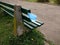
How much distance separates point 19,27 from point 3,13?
262 centimetres

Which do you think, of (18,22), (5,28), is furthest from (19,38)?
(5,28)

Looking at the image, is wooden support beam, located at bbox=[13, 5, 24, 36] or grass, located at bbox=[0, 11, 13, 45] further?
grass, located at bbox=[0, 11, 13, 45]

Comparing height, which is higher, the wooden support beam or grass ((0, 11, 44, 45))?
the wooden support beam

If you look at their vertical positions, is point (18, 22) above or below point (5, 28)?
above

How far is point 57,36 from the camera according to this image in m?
7.05

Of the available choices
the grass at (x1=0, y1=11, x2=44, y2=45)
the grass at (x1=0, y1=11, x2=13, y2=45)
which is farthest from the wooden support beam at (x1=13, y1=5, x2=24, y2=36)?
the grass at (x1=0, y1=11, x2=13, y2=45)

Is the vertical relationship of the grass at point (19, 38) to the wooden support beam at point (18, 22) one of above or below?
below

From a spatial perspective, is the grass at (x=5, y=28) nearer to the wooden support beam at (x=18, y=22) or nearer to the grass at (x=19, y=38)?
the grass at (x=19, y=38)

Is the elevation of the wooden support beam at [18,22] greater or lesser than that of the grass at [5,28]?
greater

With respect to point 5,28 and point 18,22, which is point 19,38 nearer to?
point 18,22

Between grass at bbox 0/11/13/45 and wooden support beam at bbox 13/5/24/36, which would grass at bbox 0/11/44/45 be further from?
wooden support beam at bbox 13/5/24/36

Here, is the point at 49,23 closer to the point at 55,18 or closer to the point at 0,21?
the point at 55,18

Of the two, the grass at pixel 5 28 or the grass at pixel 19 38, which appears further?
the grass at pixel 5 28

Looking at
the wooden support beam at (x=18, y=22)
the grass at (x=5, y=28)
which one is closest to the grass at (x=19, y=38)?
the grass at (x=5, y=28)
